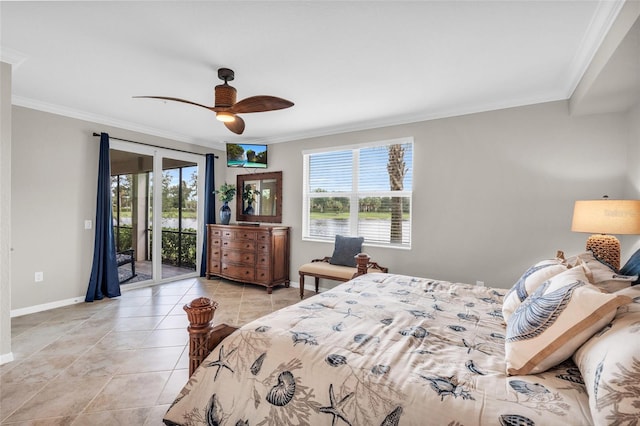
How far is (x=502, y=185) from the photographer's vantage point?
132 inches

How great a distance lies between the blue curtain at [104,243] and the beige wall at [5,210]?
5.41 feet

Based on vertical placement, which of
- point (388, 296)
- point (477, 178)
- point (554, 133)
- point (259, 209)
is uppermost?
point (554, 133)

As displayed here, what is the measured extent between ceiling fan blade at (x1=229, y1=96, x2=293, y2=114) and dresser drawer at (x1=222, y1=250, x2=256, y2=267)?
2.71m

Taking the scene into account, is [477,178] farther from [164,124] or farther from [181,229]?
[181,229]

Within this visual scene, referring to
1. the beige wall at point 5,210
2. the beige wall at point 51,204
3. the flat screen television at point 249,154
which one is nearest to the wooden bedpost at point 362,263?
the flat screen television at point 249,154

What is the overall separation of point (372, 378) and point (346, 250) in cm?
310

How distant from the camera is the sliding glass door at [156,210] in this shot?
15.0 feet

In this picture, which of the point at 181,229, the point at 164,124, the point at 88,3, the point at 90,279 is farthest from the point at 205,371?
→ the point at 181,229

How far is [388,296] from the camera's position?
2.16 meters

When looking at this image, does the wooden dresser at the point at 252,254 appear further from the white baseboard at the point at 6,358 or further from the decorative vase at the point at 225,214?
the white baseboard at the point at 6,358

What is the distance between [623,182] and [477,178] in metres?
1.24

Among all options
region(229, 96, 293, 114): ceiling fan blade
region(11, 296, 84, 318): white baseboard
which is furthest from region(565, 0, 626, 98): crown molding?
region(11, 296, 84, 318): white baseboard

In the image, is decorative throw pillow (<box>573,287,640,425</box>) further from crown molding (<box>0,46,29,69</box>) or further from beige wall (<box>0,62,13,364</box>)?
crown molding (<box>0,46,29,69</box>)

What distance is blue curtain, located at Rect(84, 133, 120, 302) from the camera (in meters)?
4.04
